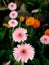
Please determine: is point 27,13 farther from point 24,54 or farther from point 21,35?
point 24,54

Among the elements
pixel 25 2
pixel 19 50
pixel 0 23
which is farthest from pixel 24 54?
pixel 25 2

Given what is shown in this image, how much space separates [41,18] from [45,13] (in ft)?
0.25

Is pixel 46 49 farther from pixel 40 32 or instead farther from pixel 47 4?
pixel 47 4

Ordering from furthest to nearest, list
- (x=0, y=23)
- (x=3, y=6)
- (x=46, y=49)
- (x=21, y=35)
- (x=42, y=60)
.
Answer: (x=3, y=6) < (x=0, y=23) < (x=46, y=49) < (x=42, y=60) < (x=21, y=35)

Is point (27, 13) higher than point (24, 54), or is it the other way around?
point (24, 54)

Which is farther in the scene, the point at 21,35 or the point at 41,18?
the point at 41,18

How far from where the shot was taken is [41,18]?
2.01 meters

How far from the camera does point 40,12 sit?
81.5 inches

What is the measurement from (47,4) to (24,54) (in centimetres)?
121

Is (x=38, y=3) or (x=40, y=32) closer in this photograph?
(x=40, y=32)

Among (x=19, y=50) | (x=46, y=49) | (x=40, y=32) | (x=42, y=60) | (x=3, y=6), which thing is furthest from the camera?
(x=3, y=6)

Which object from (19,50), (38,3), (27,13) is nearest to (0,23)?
(27,13)

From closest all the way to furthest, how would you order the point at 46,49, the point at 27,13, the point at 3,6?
the point at 46,49 < the point at 27,13 < the point at 3,6

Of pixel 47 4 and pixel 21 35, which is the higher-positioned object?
pixel 21 35
